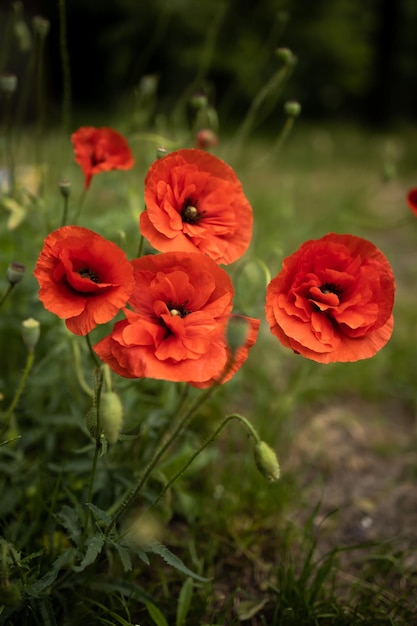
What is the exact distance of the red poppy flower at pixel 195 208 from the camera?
108cm

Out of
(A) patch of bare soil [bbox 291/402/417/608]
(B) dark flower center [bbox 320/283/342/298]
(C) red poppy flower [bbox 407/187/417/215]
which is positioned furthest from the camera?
→ (A) patch of bare soil [bbox 291/402/417/608]

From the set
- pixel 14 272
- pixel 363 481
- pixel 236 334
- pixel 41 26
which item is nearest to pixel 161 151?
pixel 14 272

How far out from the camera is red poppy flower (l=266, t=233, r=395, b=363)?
1055 millimetres

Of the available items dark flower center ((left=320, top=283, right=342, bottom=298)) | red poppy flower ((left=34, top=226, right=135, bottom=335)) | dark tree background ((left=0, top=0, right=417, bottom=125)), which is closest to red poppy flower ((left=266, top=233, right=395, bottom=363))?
dark flower center ((left=320, top=283, right=342, bottom=298))

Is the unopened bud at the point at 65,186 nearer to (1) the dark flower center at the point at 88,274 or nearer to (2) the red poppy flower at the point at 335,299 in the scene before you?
(1) the dark flower center at the point at 88,274

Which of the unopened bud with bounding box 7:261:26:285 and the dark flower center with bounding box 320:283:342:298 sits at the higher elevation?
the dark flower center with bounding box 320:283:342:298

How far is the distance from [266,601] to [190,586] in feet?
0.71

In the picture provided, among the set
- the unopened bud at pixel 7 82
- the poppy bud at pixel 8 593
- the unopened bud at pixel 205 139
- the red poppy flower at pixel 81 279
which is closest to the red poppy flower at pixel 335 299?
the red poppy flower at pixel 81 279

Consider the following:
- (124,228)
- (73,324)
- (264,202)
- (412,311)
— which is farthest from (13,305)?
(264,202)

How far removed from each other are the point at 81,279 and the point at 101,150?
44 cm

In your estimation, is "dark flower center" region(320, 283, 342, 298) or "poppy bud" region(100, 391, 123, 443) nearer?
"poppy bud" region(100, 391, 123, 443)

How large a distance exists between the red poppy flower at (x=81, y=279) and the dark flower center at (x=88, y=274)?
0.07 ft

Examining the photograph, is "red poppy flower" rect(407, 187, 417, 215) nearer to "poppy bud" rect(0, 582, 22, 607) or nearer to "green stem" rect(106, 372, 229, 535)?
"green stem" rect(106, 372, 229, 535)

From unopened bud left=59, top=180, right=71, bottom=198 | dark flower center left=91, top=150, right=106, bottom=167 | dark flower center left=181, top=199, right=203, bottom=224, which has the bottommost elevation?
unopened bud left=59, top=180, right=71, bottom=198
